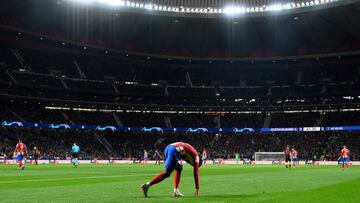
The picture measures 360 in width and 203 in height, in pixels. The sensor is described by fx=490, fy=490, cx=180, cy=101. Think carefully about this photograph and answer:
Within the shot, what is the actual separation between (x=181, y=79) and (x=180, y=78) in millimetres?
372

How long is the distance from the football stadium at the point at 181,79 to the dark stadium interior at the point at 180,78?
0.19 m

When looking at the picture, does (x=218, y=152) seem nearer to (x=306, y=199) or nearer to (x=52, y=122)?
(x=52, y=122)

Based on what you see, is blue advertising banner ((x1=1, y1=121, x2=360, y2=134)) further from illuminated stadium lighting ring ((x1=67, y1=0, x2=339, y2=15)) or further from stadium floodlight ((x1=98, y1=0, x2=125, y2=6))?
stadium floodlight ((x1=98, y1=0, x2=125, y2=6))

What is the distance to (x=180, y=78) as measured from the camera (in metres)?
92.7

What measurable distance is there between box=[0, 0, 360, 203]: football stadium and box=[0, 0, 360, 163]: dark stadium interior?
0.19 meters

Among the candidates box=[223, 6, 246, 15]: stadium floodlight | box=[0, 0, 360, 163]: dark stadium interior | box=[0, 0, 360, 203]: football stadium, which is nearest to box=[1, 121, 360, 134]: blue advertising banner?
box=[0, 0, 360, 203]: football stadium

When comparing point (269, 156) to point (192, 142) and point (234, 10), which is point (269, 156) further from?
point (234, 10)

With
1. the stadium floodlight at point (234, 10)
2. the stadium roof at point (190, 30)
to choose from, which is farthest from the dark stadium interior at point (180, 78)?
the stadium floodlight at point (234, 10)

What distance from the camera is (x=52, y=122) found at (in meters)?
81.1

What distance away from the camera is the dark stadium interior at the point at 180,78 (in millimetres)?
76688

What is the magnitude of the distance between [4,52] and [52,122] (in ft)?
44.4

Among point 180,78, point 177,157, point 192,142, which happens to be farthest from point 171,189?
point 180,78

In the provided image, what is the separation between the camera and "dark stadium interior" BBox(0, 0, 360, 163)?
252ft

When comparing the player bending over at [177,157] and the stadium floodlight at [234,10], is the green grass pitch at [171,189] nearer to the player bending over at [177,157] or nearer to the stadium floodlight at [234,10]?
the player bending over at [177,157]
